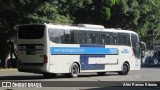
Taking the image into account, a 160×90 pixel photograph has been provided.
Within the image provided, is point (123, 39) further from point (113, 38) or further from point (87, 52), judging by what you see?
point (87, 52)

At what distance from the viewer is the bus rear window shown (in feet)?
83.5

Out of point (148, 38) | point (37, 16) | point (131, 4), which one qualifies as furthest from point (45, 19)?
point (148, 38)

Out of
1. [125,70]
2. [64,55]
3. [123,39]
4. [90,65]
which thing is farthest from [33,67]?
[125,70]

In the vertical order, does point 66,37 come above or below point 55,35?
below

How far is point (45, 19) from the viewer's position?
121ft

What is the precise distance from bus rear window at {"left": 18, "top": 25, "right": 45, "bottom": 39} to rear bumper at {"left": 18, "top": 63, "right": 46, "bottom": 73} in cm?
154

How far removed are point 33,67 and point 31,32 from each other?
2.01 m

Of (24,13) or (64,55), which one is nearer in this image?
(64,55)

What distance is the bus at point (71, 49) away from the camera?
25391mm

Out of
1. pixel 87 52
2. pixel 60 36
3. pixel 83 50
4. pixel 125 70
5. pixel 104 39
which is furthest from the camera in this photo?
pixel 125 70

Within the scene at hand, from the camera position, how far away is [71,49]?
88.5ft

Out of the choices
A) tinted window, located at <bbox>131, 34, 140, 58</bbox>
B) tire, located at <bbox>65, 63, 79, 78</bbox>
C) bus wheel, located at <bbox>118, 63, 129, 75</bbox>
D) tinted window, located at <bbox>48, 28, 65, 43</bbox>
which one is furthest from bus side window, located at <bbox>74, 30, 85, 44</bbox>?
tinted window, located at <bbox>131, 34, 140, 58</bbox>

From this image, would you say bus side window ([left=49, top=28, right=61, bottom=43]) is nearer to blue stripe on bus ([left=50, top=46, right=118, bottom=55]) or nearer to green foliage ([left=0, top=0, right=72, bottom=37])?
blue stripe on bus ([left=50, top=46, right=118, bottom=55])

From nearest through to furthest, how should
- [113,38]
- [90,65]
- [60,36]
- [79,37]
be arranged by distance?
[60,36] → [79,37] → [90,65] → [113,38]
